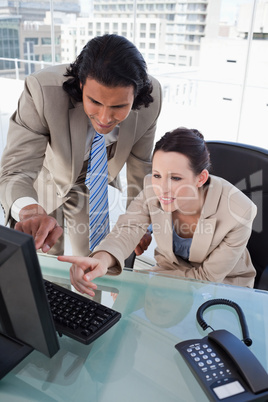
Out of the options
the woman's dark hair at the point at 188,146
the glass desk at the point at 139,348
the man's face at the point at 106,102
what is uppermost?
the man's face at the point at 106,102

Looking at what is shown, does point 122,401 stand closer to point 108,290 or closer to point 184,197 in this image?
point 108,290

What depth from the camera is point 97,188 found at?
166 cm

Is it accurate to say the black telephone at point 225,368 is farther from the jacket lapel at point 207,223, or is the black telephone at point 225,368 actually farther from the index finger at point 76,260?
the jacket lapel at point 207,223

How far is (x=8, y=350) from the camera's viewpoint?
844mm

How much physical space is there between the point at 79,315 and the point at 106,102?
26.2 inches

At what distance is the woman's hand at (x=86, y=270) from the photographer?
112 cm

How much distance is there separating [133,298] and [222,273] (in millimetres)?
383

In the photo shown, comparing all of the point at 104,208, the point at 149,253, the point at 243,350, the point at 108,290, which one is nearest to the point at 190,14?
the point at 149,253

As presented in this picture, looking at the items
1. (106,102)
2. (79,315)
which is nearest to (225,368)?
(79,315)

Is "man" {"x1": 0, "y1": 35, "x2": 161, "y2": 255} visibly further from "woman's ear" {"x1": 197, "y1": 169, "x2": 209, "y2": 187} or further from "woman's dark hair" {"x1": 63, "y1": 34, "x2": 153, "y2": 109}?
"woman's ear" {"x1": 197, "y1": 169, "x2": 209, "y2": 187}

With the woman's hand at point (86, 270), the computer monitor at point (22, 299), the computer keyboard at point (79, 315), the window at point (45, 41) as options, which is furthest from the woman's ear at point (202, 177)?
the window at point (45, 41)

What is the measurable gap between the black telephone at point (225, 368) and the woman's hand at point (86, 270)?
330 millimetres

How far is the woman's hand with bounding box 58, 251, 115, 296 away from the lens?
112 cm

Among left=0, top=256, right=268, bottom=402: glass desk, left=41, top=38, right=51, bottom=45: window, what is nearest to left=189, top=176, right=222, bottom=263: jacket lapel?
left=0, top=256, right=268, bottom=402: glass desk
